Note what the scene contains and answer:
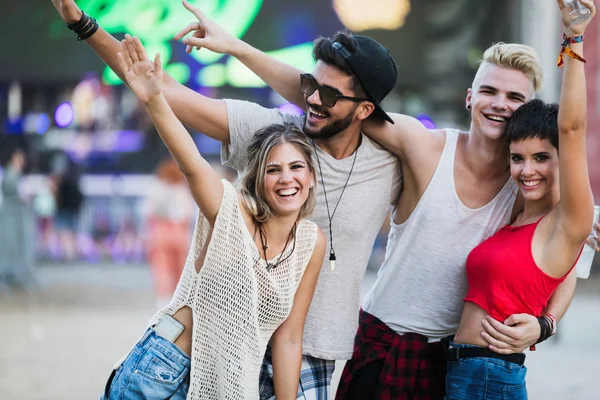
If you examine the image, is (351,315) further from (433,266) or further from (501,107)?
(501,107)

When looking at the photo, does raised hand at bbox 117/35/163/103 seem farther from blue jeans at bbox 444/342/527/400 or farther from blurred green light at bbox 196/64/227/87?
blurred green light at bbox 196/64/227/87

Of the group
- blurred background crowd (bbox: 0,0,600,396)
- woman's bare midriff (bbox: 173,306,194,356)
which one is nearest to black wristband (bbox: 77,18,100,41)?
woman's bare midriff (bbox: 173,306,194,356)

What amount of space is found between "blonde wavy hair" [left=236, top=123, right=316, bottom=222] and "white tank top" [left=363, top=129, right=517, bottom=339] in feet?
1.74

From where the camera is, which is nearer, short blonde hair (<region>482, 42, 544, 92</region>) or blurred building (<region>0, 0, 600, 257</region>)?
short blonde hair (<region>482, 42, 544, 92</region>)

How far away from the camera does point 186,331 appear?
315 cm

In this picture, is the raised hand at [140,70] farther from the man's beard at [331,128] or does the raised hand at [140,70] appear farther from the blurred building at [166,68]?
the blurred building at [166,68]

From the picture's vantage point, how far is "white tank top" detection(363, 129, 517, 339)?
354cm

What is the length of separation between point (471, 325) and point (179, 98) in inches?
57.3

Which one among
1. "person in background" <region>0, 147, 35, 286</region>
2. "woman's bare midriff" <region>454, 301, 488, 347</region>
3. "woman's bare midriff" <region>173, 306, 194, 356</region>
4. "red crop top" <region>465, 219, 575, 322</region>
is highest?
"person in background" <region>0, 147, 35, 286</region>

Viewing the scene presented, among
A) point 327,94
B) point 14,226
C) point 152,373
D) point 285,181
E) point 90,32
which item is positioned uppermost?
point 14,226

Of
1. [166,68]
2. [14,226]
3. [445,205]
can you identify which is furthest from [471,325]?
[166,68]

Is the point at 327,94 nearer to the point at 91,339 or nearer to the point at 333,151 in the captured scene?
the point at 333,151

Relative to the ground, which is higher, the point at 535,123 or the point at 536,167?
the point at 535,123

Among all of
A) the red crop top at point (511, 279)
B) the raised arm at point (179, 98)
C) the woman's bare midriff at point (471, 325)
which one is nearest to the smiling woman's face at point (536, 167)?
the red crop top at point (511, 279)
